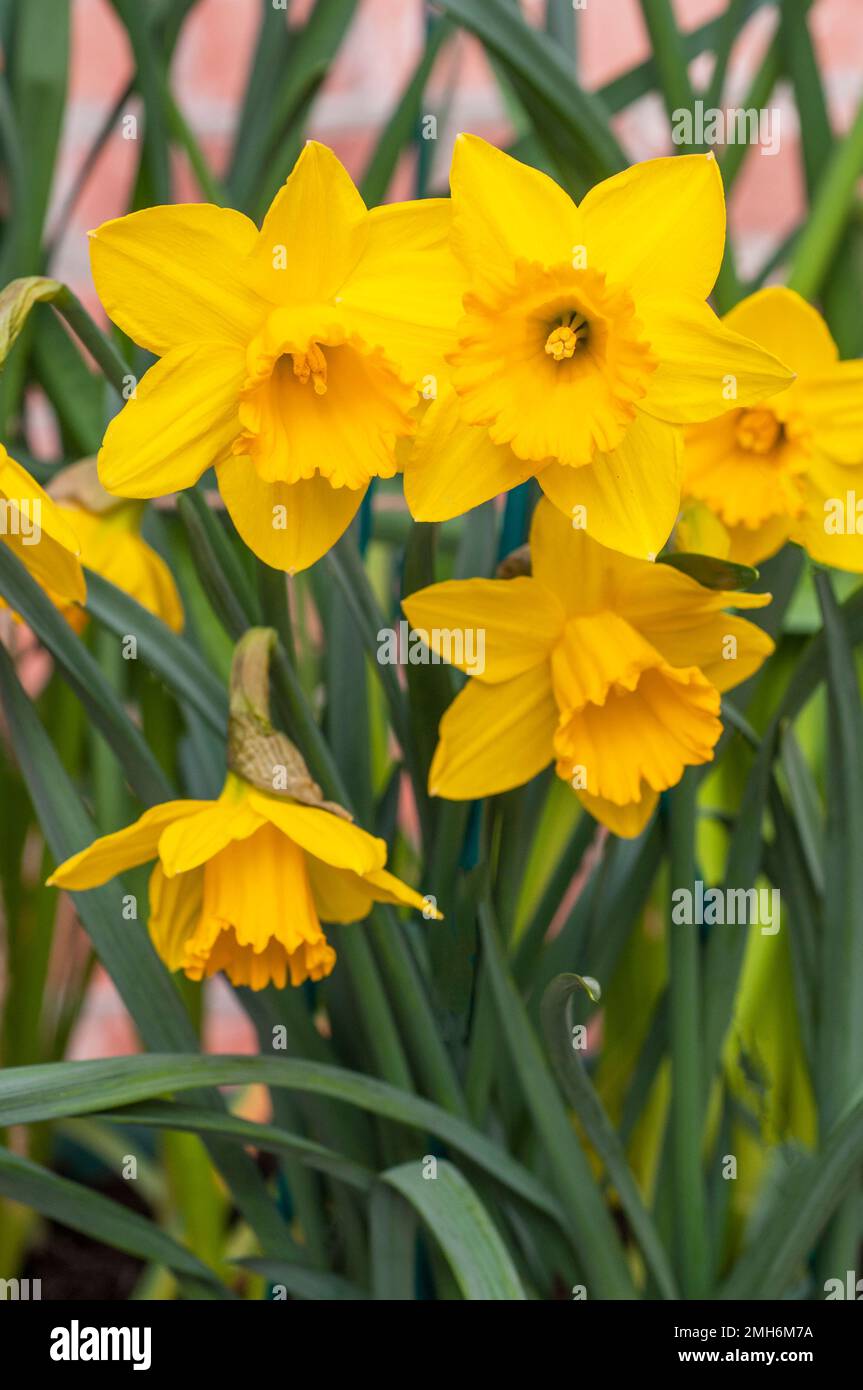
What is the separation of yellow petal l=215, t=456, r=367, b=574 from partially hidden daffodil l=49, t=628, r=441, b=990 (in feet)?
0.18

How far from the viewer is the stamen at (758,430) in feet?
1.61

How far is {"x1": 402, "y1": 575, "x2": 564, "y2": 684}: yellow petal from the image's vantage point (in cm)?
43

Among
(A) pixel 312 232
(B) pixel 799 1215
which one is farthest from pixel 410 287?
(B) pixel 799 1215

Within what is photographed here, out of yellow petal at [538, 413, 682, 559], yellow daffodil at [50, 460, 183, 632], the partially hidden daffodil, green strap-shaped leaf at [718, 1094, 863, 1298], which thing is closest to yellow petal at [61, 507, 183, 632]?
yellow daffodil at [50, 460, 183, 632]

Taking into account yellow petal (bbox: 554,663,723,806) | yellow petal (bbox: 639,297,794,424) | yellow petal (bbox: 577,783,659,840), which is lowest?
yellow petal (bbox: 577,783,659,840)

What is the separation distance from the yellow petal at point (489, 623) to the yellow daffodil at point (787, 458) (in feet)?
0.22

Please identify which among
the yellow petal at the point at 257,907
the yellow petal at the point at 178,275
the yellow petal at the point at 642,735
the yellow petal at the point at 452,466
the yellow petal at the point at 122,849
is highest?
the yellow petal at the point at 178,275

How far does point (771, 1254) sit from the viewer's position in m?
0.52

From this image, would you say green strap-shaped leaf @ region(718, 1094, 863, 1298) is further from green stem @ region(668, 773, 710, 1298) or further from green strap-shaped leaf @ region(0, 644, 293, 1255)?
green strap-shaped leaf @ region(0, 644, 293, 1255)

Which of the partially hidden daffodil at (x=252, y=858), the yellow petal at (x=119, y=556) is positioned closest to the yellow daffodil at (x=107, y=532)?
the yellow petal at (x=119, y=556)

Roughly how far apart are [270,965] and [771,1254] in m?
0.25

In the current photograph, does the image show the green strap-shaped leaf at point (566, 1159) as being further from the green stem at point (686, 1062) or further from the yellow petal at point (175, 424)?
the yellow petal at point (175, 424)

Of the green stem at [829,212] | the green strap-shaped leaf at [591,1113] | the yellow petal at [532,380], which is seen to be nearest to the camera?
the yellow petal at [532,380]
